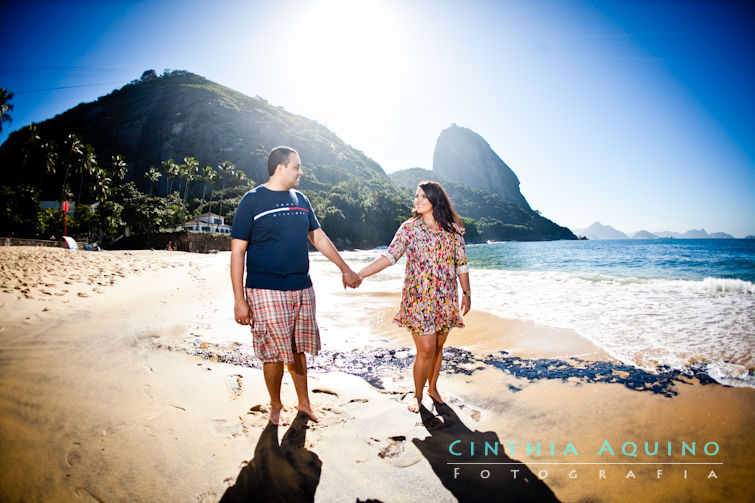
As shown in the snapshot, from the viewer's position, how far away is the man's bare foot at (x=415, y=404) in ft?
9.29

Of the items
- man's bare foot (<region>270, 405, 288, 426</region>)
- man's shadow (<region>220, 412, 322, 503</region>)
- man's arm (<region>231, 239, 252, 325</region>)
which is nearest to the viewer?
man's shadow (<region>220, 412, 322, 503</region>)

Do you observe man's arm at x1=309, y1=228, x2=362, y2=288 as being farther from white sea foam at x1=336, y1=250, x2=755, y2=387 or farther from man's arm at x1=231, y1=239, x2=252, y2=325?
white sea foam at x1=336, y1=250, x2=755, y2=387

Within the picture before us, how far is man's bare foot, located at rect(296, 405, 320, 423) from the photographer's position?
103 inches

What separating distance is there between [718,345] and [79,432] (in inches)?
305

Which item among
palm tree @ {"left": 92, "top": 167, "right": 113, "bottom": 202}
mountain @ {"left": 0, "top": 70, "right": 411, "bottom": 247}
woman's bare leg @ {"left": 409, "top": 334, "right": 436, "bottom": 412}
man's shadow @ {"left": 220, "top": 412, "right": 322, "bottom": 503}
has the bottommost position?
man's shadow @ {"left": 220, "top": 412, "right": 322, "bottom": 503}

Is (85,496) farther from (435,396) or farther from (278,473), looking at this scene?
(435,396)

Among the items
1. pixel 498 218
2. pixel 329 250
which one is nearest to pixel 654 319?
pixel 329 250

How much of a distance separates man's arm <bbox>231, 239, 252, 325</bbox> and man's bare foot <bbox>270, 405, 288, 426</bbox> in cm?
77

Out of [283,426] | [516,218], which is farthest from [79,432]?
[516,218]

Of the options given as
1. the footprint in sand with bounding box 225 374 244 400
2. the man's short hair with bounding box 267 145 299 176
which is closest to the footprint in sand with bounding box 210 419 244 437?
the footprint in sand with bounding box 225 374 244 400

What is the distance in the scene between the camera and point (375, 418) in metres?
2.67

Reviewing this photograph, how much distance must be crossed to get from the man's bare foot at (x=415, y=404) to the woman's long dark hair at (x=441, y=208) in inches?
63.4

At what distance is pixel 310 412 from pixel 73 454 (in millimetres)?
1490

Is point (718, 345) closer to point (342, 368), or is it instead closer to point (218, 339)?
point (342, 368)
